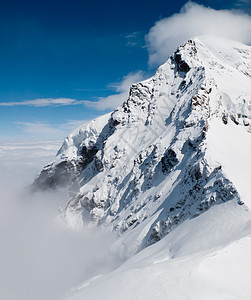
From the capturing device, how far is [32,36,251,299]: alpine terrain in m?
11.8

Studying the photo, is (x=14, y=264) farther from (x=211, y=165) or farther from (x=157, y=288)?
(x=157, y=288)

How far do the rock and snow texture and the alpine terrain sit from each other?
0.23m

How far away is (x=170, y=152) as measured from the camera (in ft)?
147

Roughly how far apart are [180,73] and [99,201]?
45.4m

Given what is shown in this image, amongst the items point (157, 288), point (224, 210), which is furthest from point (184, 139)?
point (157, 288)

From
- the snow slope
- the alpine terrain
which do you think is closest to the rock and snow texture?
the alpine terrain

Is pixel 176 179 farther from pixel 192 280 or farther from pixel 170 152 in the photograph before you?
pixel 192 280

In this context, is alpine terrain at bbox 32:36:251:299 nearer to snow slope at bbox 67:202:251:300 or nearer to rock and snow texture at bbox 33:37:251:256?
snow slope at bbox 67:202:251:300

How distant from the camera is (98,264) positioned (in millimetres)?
38156

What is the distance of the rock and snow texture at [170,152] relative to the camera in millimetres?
31875

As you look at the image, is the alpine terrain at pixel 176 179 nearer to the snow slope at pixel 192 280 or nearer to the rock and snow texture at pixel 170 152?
the snow slope at pixel 192 280

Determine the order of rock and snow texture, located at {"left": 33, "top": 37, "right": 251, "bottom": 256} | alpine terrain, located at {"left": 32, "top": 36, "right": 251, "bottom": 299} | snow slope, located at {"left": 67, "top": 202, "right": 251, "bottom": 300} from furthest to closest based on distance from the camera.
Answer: rock and snow texture, located at {"left": 33, "top": 37, "right": 251, "bottom": 256} < alpine terrain, located at {"left": 32, "top": 36, "right": 251, "bottom": 299} < snow slope, located at {"left": 67, "top": 202, "right": 251, "bottom": 300}

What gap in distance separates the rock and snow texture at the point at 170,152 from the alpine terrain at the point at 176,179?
0.23 metres

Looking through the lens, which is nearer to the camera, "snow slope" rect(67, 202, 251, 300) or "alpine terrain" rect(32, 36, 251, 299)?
"snow slope" rect(67, 202, 251, 300)
